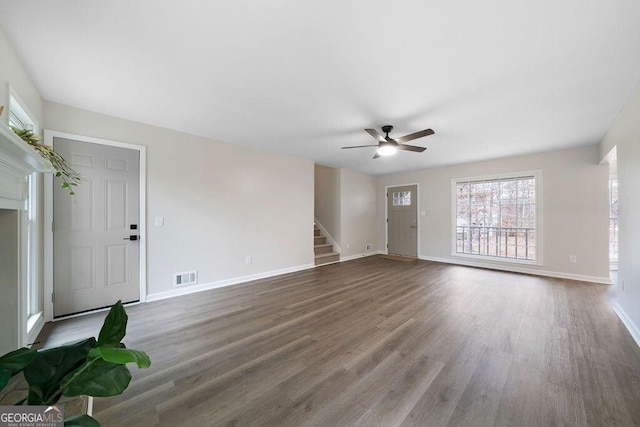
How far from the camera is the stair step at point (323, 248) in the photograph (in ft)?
19.0

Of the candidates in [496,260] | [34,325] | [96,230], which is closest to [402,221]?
[496,260]

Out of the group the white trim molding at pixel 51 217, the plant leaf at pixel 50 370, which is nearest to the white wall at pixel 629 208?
the plant leaf at pixel 50 370

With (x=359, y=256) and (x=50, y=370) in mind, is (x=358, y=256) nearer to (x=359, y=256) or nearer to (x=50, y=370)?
(x=359, y=256)

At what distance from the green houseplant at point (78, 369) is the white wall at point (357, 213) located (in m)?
5.31

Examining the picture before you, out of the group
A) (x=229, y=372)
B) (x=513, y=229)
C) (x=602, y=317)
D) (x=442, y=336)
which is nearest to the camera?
(x=229, y=372)

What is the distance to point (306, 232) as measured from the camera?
204 inches

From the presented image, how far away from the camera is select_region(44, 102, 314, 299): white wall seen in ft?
10.5

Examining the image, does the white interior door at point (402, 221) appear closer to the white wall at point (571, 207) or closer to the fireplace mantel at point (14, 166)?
the white wall at point (571, 207)

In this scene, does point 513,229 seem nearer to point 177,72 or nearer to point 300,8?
point 300,8

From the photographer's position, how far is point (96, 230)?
9.34ft

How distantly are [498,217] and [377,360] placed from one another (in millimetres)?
4817

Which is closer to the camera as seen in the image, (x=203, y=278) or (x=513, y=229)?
(x=203, y=278)

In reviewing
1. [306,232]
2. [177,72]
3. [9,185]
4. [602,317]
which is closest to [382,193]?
[306,232]

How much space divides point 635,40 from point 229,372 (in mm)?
3747
